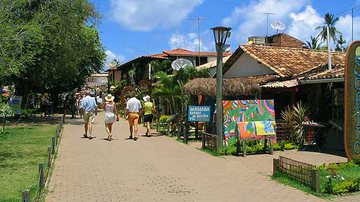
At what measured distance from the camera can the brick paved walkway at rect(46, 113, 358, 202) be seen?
763cm

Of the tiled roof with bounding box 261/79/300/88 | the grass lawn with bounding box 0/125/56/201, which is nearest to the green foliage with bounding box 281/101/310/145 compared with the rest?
the tiled roof with bounding box 261/79/300/88

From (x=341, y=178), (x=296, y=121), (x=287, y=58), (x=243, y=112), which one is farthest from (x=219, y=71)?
(x=287, y=58)

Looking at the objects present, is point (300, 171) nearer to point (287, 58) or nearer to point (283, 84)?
point (283, 84)

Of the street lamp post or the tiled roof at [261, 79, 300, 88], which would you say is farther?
the tiled roof at [261, 79, 300, 88]

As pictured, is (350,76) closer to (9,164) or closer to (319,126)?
(319,126)

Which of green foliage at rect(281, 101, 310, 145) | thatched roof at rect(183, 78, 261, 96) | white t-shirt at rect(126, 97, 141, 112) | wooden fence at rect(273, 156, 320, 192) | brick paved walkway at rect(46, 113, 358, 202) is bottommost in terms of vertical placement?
brick paved walkway at rect(46, 113, 358, 202)

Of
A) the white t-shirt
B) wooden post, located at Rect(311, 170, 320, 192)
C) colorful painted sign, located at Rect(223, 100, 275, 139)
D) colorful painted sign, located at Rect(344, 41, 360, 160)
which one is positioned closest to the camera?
wooden post, located at Rect(311, 170, 320, 192)

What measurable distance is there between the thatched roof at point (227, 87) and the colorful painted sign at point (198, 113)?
0.62m

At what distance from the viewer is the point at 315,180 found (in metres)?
7.80

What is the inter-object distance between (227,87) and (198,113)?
1.31m

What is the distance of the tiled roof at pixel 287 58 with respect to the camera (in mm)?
17650

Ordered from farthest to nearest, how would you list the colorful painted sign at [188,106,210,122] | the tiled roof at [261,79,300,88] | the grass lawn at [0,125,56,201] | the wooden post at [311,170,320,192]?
the tiled roof at [261,79,300,88], the colorful painted sign at [188,106,210,122], the grass lawn at [0,125,56,201], the wooden post at [311,170,320,192]

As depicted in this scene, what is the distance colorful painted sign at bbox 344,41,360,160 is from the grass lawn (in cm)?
674

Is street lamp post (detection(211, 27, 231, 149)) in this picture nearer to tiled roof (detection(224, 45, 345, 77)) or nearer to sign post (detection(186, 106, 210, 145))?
sign post (detection(186, 106, 210, 145))
